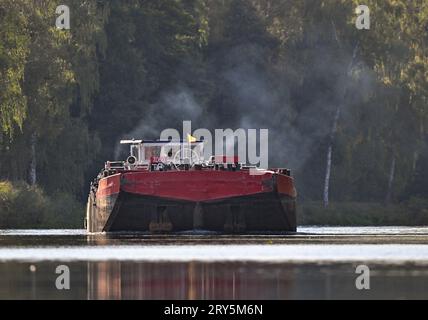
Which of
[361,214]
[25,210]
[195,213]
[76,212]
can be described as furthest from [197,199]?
[361,214]

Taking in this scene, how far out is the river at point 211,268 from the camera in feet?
112

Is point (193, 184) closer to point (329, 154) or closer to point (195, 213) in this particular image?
point (195, 213)

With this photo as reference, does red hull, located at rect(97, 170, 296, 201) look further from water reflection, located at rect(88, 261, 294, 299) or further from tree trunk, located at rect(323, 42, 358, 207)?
tree trunk, located at rect(323, 42, 358, 207)

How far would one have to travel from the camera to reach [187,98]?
10369 cm

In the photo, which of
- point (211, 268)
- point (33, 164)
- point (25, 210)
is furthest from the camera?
point (33, 164)

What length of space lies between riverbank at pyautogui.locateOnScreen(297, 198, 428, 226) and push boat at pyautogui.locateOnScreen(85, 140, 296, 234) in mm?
28300

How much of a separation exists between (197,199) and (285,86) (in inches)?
1779

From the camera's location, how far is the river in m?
34.2

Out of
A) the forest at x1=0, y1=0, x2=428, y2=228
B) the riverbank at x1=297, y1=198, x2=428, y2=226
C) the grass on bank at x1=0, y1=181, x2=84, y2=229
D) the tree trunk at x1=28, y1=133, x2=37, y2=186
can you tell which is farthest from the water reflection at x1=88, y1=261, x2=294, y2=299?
the riverbank at x1=297, y1=198, x2=428, y2=226

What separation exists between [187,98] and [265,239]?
4601 centimetres

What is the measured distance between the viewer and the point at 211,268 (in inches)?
1580

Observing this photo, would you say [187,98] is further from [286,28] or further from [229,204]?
[229,204]
